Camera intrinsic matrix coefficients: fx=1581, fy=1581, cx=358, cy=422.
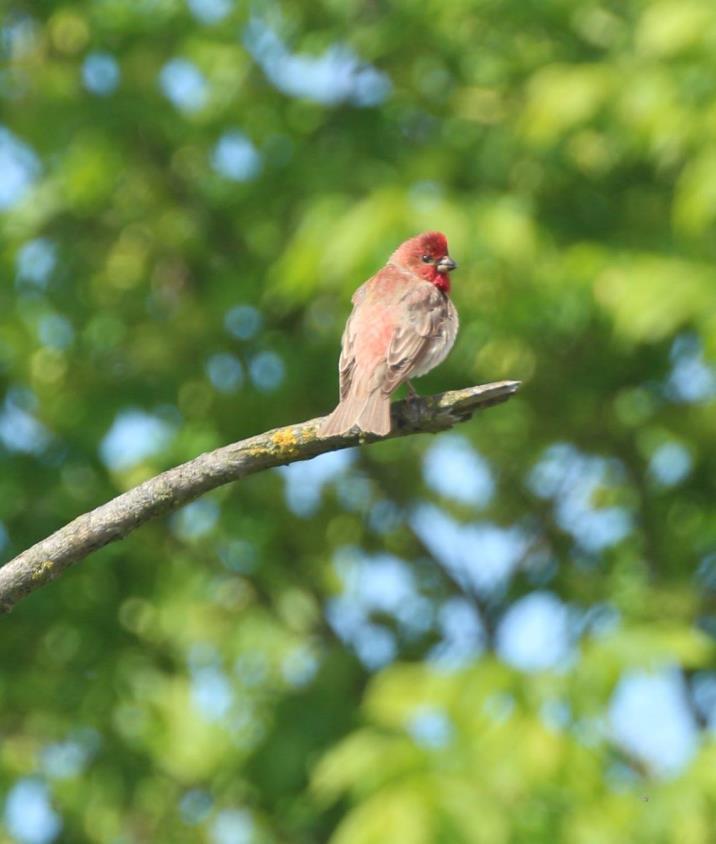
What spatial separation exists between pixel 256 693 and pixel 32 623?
2183mm

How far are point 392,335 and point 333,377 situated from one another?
14.0 feet

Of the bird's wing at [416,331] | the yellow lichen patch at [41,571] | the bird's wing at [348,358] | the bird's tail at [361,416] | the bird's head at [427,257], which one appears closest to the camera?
the yellow lichen patch at [41,571]

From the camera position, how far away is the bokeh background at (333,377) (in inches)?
301

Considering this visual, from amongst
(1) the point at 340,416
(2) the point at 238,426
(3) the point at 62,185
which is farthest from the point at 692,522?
(1) the point at 340,416

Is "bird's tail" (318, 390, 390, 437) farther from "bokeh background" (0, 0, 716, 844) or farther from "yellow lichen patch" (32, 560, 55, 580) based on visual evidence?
"bokeh background" (0, 0, 716, 844)

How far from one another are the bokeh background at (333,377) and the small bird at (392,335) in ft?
4.70

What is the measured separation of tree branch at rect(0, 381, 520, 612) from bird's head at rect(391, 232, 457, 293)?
3258mm

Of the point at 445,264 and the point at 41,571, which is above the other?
the point at 41,571

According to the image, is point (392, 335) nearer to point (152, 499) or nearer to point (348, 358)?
point (348, 358)

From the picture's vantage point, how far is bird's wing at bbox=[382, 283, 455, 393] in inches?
209

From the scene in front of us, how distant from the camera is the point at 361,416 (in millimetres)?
3957

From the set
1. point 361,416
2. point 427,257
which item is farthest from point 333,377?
point 361,416

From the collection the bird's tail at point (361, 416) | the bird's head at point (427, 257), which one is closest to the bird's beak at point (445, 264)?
the bird's head at point (427, 257)

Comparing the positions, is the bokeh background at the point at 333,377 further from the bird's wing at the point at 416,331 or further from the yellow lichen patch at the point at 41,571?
the yellow lichen patch at the point at 41,571
